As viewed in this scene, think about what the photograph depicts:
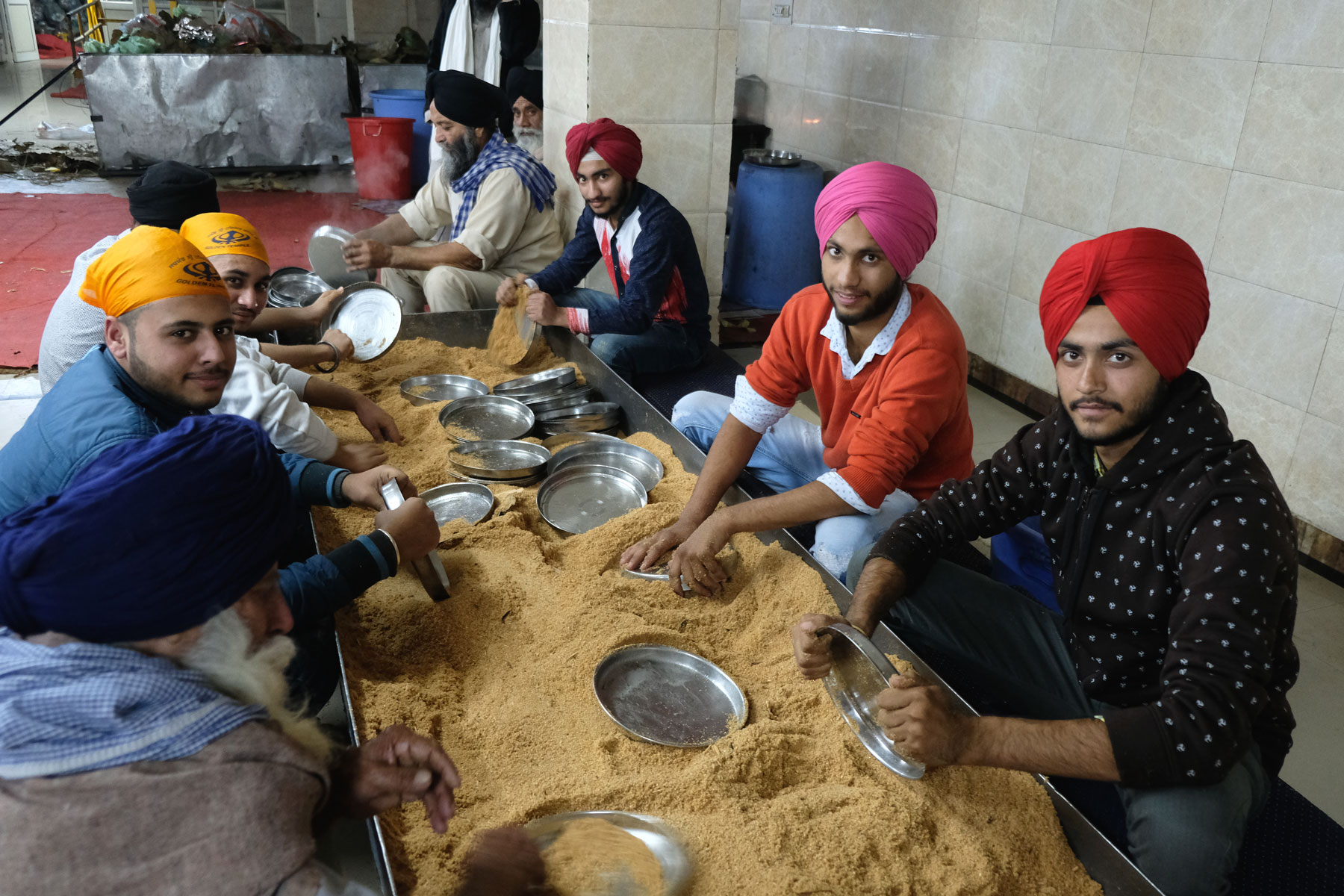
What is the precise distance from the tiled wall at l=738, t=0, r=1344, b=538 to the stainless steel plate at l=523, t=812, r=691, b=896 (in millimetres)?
2829

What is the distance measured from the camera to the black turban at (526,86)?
5402 mm

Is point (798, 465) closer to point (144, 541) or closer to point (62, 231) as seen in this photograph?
point (144, 541)

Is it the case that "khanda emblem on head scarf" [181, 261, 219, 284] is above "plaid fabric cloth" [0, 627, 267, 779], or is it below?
above

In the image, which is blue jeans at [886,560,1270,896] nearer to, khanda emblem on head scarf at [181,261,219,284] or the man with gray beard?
khanda emblem on head scarf at [181,261,219,284]

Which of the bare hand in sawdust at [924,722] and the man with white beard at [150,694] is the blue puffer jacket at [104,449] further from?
the bare hand in sawdust at [924,722]

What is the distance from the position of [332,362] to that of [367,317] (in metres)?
0.28

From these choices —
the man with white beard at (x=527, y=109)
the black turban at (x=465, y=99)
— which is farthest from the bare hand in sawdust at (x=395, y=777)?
the man with white beard at (x=527, y=109)

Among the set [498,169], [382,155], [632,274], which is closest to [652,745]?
[632,274]

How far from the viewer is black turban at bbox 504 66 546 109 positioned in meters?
5.40

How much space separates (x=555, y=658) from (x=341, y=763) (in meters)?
A: 0.65

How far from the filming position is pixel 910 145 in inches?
194

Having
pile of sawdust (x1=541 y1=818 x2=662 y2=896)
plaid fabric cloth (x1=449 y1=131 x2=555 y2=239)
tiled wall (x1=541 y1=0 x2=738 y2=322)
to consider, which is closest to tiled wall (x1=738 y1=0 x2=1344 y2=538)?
tiled wall (x1=541 y1=0 x2=738 y2=322)

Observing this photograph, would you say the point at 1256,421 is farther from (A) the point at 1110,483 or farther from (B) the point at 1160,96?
(A) the point at 1110,483

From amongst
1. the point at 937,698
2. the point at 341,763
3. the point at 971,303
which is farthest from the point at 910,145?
the point at 341,763
